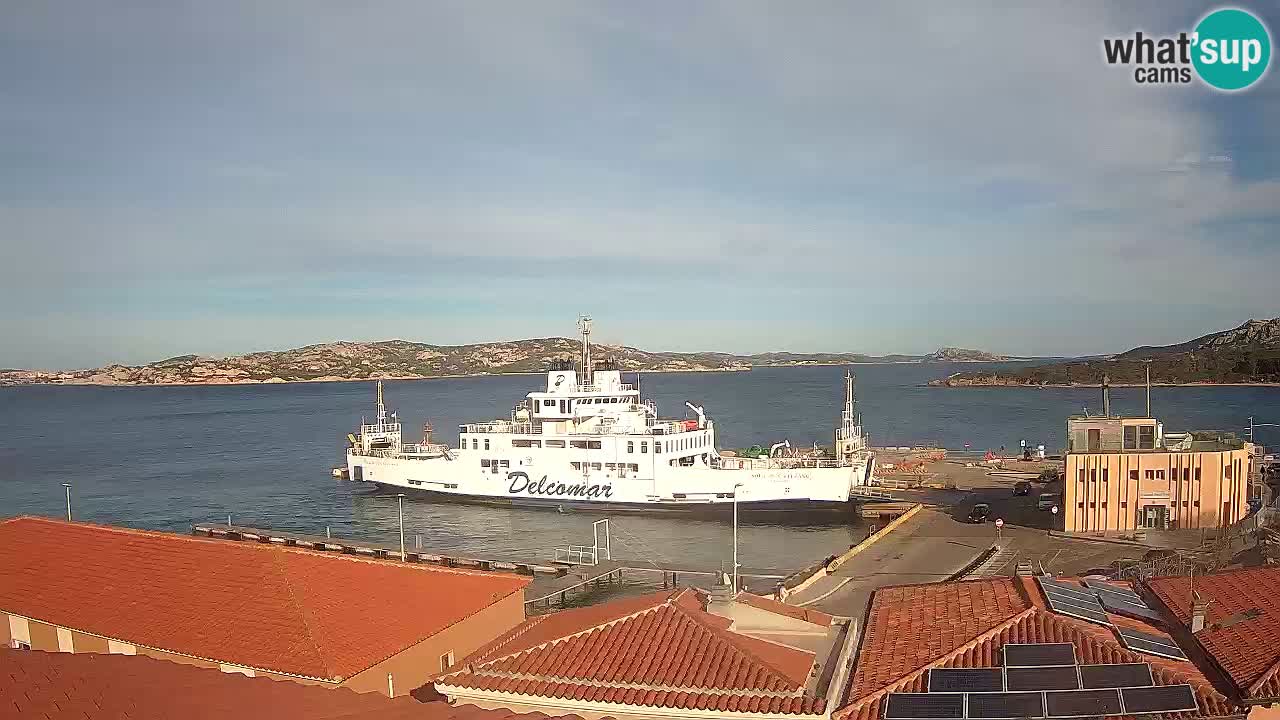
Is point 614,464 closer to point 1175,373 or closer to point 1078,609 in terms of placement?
point 1078,609

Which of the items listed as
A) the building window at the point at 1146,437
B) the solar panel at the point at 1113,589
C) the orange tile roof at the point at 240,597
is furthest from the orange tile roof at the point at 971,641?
the building window at the point at 1146,437

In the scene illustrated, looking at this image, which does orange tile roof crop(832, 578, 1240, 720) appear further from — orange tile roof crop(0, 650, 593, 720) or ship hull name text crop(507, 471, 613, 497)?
ship hull name text crop(507, 471, 613, 497)

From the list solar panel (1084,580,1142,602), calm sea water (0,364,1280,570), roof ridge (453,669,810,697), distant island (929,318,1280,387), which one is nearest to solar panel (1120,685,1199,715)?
roof ridge (453,669,810,697)

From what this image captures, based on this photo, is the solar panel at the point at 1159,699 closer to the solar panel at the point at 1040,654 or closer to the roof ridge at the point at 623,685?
the solar panel at the point at 1040,654

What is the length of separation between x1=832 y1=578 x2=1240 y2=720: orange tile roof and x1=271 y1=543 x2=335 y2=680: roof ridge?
574 centimetres

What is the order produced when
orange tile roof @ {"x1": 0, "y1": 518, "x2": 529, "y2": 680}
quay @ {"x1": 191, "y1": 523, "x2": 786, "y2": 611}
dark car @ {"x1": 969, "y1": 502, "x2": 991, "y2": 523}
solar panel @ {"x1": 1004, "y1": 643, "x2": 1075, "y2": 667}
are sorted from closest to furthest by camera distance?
solar panel @ {"x1": 1004, "y1": 643, "x2": 1075, "y2": 667} → orange tile roof @ {"x1": 0, "y1": 518, "x2": 529, "y2": 680} → quay @ {"x1": 191, "y1": 523, "x2": 786, "y2": 611} → dark car @ {"x1": 969, "y1": 502, "x2": 991, "y2": 523}

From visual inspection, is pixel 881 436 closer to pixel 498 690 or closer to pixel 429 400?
pixel 498 690

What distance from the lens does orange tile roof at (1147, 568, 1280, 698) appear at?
8.20 meters

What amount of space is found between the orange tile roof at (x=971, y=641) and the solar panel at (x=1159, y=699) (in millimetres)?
113

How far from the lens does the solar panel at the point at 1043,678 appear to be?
797cm

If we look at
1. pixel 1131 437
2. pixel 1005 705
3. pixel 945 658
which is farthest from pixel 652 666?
pixel 1131 437

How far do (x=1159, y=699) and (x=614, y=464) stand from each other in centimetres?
3200

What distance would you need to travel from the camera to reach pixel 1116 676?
319 inches

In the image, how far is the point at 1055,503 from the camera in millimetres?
30234
